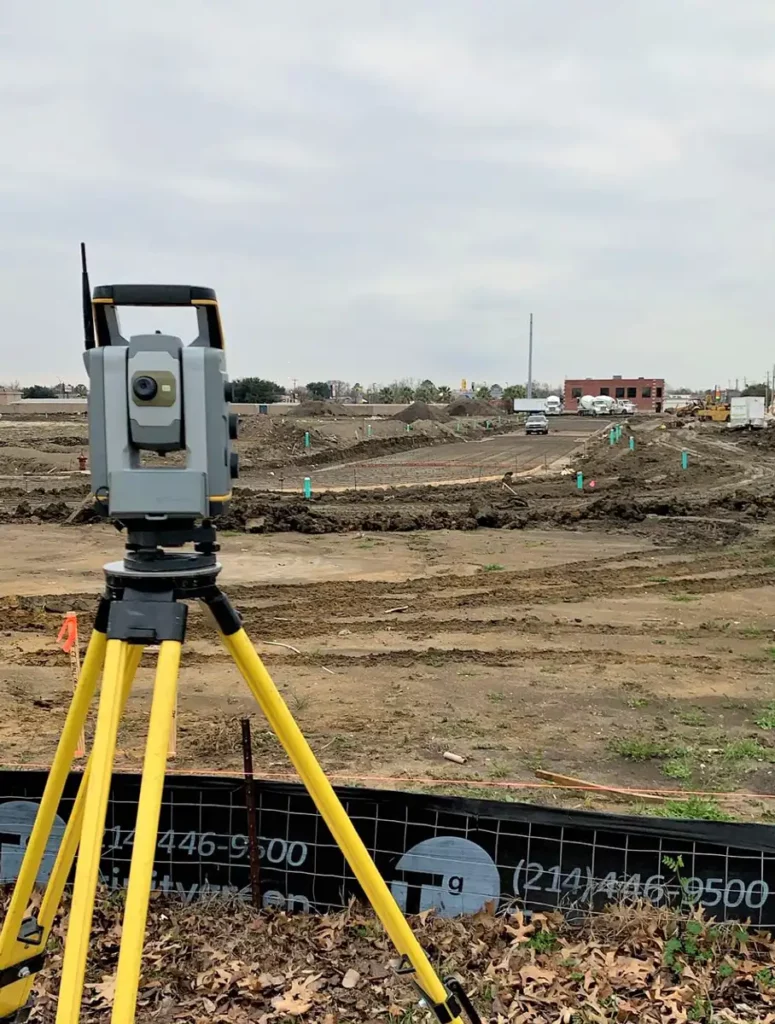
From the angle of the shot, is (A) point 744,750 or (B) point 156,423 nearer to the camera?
(B) point 156,423

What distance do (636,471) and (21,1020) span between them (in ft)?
90.2

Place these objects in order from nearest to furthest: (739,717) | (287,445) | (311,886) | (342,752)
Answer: (311,886)
(342,752)
(739,717)
(287,445)

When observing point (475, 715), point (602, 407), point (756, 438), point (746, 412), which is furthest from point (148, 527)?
point (602, 407)

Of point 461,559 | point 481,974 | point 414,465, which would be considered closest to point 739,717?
point 481,974

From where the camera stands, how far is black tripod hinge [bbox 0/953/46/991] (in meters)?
2.42

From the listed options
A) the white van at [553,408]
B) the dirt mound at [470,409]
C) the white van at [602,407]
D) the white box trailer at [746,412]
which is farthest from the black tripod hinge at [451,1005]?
the white van at [553,408]

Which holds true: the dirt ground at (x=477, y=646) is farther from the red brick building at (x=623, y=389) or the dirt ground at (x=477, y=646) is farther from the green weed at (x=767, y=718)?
the red brick building at (x=623, y=389)

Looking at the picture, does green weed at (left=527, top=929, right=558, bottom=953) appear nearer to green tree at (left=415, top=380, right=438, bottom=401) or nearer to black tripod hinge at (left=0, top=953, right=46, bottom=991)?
black tripod hinge at (left=0, top=953, right=46, bottom=991)

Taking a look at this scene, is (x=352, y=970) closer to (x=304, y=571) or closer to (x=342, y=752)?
(x=342, y=752)

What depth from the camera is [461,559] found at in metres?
13.9

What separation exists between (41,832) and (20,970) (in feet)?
1.47

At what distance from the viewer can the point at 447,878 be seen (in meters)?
3.64

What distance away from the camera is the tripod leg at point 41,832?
231 centimetres

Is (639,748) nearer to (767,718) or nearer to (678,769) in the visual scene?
(678,769)
